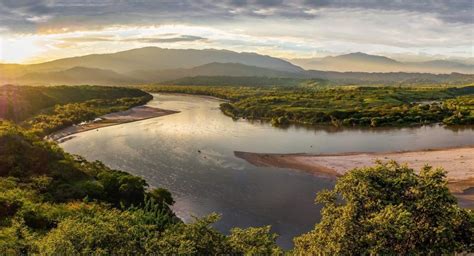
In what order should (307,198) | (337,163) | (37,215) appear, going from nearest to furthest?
(37,215), (307,198), (337,163)

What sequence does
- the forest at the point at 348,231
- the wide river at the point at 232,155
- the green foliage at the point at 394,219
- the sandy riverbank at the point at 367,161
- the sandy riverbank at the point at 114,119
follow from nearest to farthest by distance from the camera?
1. the green foliage at the point at 394,219
2. the forest at the point at 348,231
3. the wide river at the point at 232,155
4. the sandy riverbank at the point at 367,161
5. the sandy riverbank at the point at 114,119

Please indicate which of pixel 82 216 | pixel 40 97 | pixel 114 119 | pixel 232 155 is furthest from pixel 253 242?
pixel 40 97

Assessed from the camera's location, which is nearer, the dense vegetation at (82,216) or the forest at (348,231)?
the forest at (348,231)

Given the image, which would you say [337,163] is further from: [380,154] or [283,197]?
[283,197]

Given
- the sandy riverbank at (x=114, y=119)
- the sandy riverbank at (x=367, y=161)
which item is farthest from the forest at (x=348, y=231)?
the sandy riverbank at (x=114, y=119)

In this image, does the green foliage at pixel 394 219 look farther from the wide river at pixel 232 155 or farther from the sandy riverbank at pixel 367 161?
the sandy riverbank at pixel 367 161

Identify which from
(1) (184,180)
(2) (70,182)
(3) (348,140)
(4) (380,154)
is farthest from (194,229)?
(3) (348,140)
